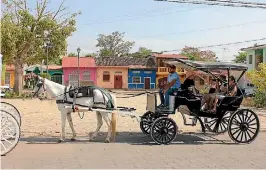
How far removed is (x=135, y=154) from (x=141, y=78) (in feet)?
165

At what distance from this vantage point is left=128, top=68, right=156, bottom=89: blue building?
58188 millimetres

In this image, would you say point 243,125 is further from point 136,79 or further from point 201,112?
point 136,79

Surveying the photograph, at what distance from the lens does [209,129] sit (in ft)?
37.9

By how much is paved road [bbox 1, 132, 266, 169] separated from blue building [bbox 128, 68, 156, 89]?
157ft

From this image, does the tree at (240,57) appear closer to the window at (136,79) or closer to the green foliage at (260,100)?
the window at (136,79)

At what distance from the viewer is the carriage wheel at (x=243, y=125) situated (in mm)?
9852

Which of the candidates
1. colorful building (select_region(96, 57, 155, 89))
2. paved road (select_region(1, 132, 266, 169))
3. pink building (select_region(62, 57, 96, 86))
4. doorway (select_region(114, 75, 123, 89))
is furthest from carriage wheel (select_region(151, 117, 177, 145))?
doorway (select_region(114, 75, 123, 89))

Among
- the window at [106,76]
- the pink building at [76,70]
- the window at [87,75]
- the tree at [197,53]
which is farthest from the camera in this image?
the tree at [197,53]

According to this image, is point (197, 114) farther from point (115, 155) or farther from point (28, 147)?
point (28, 147)

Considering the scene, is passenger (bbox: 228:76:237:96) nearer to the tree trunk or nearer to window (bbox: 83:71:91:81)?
the tree trunk

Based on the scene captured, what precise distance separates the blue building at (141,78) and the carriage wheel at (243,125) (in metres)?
48.2

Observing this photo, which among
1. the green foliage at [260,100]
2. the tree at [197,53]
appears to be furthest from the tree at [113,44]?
the green foliage at [260,100]

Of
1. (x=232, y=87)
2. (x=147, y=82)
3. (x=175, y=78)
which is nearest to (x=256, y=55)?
(x=147, y=82)

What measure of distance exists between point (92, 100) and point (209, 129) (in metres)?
3.92
